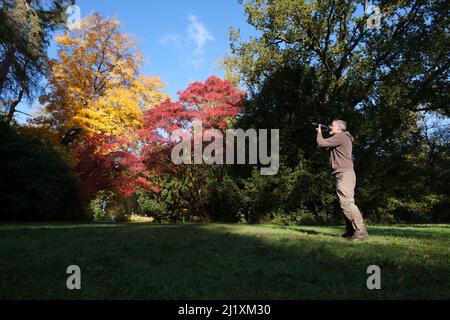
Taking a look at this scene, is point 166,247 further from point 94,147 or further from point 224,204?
point 94,147

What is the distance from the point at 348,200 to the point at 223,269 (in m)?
3.06

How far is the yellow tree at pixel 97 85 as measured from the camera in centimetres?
2156

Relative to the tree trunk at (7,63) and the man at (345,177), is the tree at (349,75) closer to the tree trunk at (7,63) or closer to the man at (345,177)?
the man at (345,177)

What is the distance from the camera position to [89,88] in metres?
23.8

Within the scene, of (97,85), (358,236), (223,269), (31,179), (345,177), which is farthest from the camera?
(97,85)

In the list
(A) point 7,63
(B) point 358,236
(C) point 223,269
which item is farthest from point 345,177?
(A) point 7,63

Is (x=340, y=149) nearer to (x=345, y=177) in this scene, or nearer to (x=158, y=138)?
(x=345, y=177)

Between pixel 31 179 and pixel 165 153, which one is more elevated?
pixel 165 153

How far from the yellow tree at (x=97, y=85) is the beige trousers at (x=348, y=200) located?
17153mm

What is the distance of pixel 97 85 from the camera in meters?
24.3

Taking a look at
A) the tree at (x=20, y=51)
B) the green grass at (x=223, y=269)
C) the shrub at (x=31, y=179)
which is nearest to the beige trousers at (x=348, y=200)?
the green grass at (x=223, y=269)

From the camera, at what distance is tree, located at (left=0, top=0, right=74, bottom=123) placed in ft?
58.0

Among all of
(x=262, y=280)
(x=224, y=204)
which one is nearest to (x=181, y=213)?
(x=224, y=204)

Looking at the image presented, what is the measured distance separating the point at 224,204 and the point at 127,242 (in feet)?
33.5
